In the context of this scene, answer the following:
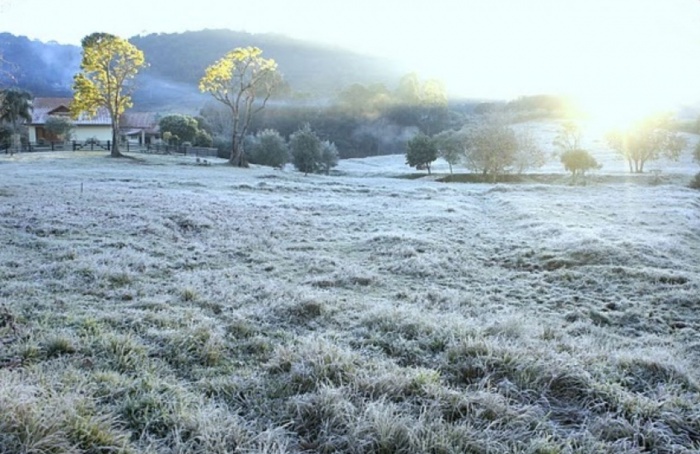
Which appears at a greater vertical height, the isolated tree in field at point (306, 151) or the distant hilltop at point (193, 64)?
the distant hilltop at point (193, 64)

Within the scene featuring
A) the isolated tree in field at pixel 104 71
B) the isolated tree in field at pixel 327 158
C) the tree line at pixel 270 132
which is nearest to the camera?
the isolated tree in field at pixel 104 71

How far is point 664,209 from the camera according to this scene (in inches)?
639

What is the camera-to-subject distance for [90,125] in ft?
169

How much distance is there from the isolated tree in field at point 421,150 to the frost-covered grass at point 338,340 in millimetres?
33365

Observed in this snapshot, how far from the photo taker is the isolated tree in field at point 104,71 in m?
34.2

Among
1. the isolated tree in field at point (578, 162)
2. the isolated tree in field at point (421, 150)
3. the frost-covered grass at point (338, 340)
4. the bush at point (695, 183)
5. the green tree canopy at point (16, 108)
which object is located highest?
the green tree canopy at point (16, 108)

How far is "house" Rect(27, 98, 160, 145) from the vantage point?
161 feet

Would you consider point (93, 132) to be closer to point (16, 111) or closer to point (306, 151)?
point (16, 111)

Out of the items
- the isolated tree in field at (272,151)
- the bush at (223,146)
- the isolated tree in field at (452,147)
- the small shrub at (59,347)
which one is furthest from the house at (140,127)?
the small shrub at (59,347)

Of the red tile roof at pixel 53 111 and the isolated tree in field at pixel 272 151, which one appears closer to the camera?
the isolated tree in field at pixel 272 151

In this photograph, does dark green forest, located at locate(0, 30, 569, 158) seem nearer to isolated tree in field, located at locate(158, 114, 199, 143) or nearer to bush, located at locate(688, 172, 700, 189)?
isolated tree in field, located at locate(158, 114, 199, 143)

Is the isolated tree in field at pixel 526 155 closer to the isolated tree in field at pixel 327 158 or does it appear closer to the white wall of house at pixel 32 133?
the isolated tree in field at pixel 327 158

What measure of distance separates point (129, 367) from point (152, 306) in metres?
1.69

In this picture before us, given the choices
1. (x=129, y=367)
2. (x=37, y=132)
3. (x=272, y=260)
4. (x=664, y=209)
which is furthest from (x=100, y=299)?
(x=37, y=132)
